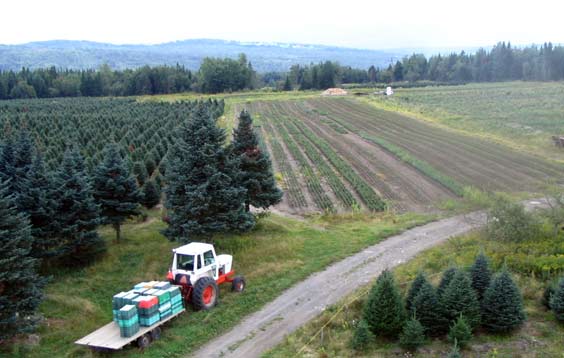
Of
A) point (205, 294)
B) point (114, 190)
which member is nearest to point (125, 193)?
point (114, 190)

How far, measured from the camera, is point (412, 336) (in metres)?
13.1

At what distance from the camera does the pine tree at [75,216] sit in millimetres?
19734

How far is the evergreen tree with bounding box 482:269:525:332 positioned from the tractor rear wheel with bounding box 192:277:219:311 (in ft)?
27.1

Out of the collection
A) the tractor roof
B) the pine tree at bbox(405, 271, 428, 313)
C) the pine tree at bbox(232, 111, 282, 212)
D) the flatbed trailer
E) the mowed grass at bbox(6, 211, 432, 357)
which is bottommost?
the mowed grass at bbox(6, 211, 432, 357)

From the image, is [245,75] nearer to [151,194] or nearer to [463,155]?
[463,155]

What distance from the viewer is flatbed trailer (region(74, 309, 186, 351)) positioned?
13.1 meters

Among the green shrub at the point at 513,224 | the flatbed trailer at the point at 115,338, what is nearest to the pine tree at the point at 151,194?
the flatbed trailer at the point at 115,338

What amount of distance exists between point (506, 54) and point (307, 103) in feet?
261

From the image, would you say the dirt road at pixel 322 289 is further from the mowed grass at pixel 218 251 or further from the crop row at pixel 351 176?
the crop row at pixel 351 176

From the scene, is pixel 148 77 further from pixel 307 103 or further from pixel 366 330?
pixel 366 330

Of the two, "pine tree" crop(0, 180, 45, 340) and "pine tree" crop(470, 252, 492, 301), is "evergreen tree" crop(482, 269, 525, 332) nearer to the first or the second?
"pine tree" crop(470, 252, 492, 301)

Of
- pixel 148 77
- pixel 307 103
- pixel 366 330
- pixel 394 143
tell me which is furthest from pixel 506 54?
pixel 366 330

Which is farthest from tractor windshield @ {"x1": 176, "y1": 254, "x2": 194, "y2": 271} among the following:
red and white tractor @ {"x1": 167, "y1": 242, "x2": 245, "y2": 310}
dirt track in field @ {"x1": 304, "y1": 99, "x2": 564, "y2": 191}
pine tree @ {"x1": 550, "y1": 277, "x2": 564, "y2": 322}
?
dirt track in field @ {"x1": 304, "y1": 99, "x2": 564, "y2": 191}

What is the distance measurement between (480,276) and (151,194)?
18.6 m
